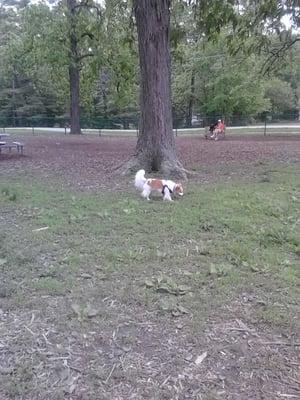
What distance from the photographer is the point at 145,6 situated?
862 cm

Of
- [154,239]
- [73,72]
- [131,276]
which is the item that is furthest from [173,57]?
[131,276]

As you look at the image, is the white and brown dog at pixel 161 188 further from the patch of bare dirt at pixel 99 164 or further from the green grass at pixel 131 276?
the patch of bare dirt at pixel 99 164

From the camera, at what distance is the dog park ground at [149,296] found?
103 inches

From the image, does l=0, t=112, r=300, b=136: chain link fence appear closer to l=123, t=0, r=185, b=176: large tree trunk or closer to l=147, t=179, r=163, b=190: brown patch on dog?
l=123, t=0, r=185, b=176: large tree trunk

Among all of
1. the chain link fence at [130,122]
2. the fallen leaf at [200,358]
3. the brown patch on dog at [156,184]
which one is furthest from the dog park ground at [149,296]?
the chain link fence at [130,122]

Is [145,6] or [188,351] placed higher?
[145,6]

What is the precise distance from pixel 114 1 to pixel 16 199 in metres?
9.12

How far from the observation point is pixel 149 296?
12.0 ft

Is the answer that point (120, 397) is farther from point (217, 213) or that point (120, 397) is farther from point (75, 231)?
point (217, 213)

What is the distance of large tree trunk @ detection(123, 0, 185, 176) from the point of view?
8.68m

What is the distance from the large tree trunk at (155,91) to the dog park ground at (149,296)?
2.06m

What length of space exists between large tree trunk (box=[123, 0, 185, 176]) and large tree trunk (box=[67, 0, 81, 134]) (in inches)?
491

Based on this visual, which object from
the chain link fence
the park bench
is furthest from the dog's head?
the chain link fence

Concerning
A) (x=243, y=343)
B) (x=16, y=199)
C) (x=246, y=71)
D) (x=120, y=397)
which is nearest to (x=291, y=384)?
(x=243, y=343)
